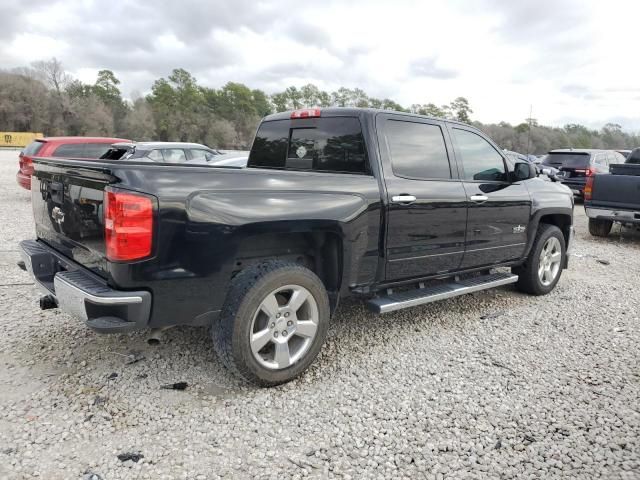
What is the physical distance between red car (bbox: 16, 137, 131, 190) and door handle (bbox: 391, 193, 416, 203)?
9291 millimetres

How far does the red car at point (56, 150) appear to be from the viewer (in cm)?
1035

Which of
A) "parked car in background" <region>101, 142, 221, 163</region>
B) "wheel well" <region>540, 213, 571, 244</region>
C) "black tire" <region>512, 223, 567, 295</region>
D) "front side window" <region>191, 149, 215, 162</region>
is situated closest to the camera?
"black tire" <region>512, 223, 567, 295</region>

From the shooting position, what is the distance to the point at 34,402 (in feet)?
9.52

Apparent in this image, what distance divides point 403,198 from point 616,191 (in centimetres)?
661

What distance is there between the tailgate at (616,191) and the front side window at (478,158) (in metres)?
4.87

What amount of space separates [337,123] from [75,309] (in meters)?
2.39

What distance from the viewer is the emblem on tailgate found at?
3.17m

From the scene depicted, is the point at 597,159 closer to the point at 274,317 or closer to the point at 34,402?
the point at 274,317

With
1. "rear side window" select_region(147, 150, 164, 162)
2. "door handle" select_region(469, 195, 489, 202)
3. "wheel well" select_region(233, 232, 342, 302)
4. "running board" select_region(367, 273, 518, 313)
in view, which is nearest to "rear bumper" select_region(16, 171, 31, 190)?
"rear side window" select_region(147, 150, 164, 162)

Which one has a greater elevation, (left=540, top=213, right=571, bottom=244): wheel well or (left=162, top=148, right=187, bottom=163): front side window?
(left=162, top=148, right=187, bottom=163): front side window

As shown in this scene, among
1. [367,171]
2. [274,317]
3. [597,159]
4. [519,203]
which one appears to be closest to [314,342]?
[274,317]

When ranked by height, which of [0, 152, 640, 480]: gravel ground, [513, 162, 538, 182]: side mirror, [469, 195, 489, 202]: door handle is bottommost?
[0, 152, 640, 480]: gravel ground

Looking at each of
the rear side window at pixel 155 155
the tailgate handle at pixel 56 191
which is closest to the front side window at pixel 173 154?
the rear side window at pixel 155 155

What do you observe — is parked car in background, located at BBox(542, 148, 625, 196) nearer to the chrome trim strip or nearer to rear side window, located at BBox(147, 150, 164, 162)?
the chrome trim strip
